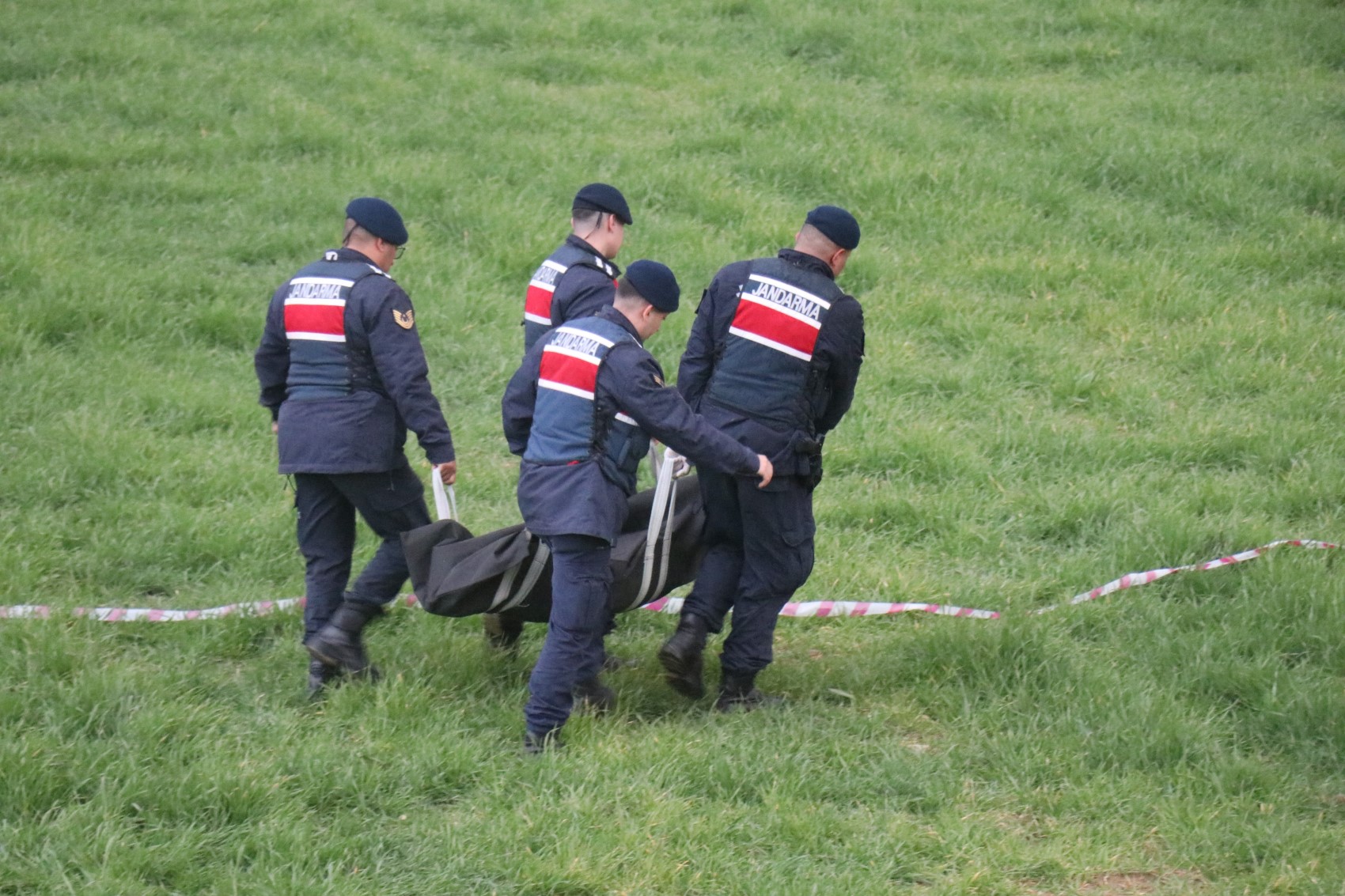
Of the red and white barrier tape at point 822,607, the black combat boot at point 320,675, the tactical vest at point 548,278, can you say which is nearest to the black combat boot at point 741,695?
the red and white barrier tape at point 822,607

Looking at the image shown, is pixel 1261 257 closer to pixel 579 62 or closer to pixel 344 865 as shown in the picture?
pixel 579 62

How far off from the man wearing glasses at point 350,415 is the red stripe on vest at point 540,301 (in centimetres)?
83

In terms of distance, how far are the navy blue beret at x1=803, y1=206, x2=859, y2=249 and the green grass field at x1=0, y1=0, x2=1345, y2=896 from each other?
179 cm

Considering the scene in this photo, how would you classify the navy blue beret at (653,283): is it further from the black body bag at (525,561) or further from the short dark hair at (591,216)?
the short dark hair at (591,216)

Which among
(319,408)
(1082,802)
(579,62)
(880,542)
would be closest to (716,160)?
(579,62)

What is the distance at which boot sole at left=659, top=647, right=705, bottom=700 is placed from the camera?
18.8ft

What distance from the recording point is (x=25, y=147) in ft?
38.6

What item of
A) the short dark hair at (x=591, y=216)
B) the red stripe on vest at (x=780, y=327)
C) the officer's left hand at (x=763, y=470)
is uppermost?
the short dark hair at (x=591, y=216)

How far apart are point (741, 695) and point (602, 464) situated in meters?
1.26

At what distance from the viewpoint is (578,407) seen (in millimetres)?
5230

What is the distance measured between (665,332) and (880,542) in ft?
9.55

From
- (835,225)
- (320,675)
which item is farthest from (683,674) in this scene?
(835,225)

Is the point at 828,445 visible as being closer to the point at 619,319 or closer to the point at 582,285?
the point at 582,285

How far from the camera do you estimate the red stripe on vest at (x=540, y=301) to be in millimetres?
6477
